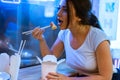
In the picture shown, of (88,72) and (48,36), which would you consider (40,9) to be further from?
(88,72)

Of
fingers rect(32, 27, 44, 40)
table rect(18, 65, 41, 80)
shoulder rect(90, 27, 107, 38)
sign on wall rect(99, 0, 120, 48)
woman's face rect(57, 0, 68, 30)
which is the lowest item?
table rect(18, 65, 41, 80)

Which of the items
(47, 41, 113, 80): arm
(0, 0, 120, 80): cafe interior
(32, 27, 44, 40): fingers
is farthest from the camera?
(0, 0, 120, 80): cafe interior

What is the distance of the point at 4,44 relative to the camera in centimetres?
139

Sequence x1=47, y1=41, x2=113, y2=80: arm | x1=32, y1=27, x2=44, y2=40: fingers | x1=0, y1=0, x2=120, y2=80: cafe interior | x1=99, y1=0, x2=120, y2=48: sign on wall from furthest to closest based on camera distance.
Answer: x1=99, y1=0, x2=120, y2=48: sign on wall < x1=0, y1=0, x2=120, y2=80: cafe interior < x1=32, y1=27, x2=44, y2=40: fingers < x1=47, y1=41, x2=113, y2=80: arm

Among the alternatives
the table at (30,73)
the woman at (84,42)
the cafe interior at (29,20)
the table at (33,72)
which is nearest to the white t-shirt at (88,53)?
the woman at (84,42)

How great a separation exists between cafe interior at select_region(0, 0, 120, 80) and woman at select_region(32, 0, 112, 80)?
24 centimetres

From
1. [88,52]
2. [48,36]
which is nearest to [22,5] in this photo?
[48,36]

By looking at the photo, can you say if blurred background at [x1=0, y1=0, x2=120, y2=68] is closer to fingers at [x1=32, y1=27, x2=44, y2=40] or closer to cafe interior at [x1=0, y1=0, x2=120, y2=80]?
cafe interior at [x1=0, y1=0, x2=120, y2=80]

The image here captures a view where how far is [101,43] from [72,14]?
0.22 metres

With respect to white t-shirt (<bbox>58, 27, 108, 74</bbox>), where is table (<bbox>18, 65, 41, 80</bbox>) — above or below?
below

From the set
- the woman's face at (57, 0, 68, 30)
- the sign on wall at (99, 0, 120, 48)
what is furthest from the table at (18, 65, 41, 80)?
the sign on wall at (99, 0, 120, 48)

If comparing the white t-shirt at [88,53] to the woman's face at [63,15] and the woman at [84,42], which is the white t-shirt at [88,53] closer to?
the woman at [84,42]

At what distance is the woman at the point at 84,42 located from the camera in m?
1.10

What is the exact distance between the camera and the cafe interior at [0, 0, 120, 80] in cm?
139
